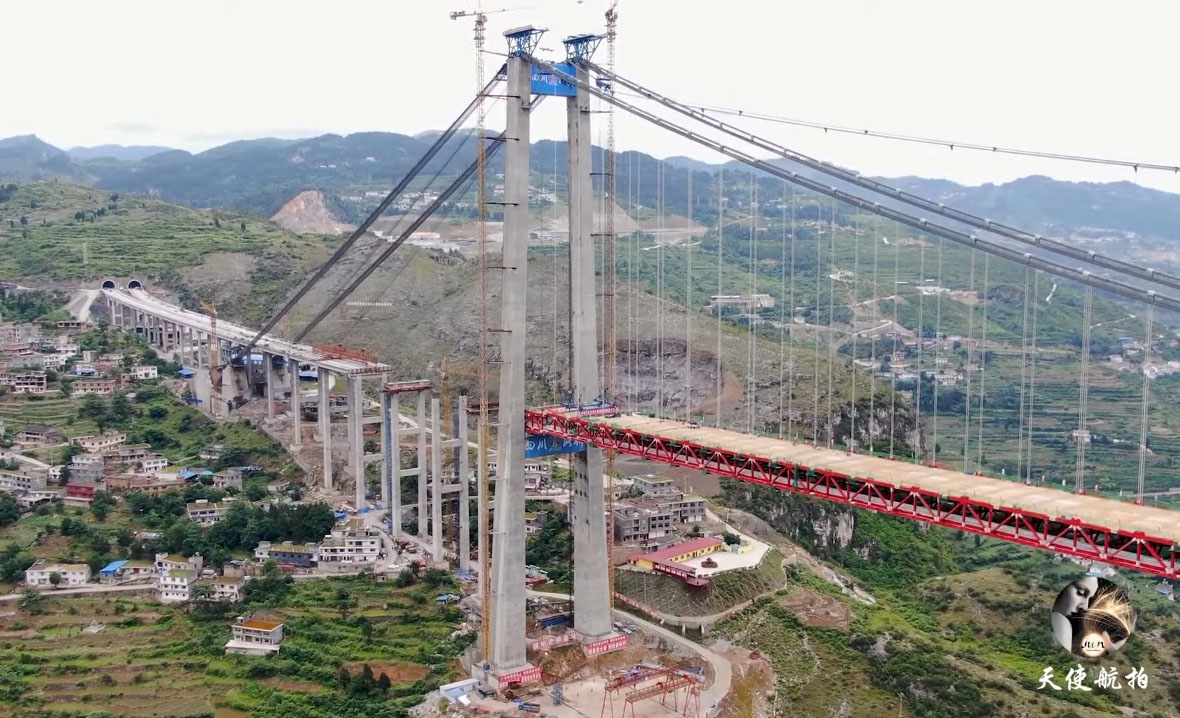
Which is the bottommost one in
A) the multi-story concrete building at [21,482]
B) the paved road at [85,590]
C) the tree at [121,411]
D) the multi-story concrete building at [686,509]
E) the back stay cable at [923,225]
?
the paved road at [85,590]

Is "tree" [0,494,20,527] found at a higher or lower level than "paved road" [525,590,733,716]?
higher

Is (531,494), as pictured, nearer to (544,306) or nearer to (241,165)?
(544,306)

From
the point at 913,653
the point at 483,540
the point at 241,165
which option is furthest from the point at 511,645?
the point at 241,165

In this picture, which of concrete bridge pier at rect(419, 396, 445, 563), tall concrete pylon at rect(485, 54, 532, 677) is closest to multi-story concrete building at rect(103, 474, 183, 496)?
concrete bridge pier at rect(419, 396, 445, 563)

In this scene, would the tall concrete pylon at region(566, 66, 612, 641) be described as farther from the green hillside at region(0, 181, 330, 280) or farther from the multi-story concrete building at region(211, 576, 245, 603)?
the green hillside at region(0, 181, 330, 280)

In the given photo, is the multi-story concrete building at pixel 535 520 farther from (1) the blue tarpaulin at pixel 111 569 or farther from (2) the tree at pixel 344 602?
(1) the blue tarpaulin at pixel 111 569

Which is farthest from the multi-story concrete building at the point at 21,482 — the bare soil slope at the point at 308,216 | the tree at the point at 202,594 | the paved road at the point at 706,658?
the bare soil slope at the point at 308,216
